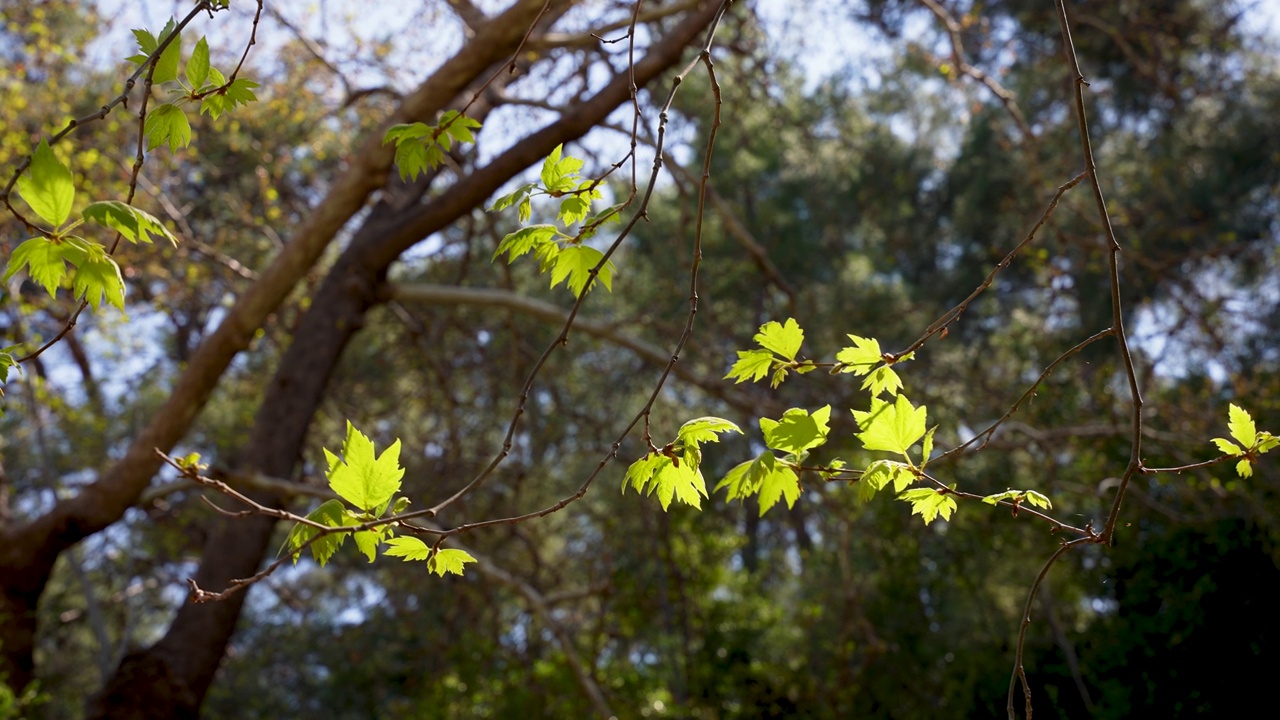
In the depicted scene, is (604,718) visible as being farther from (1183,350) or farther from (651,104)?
(1183,350)

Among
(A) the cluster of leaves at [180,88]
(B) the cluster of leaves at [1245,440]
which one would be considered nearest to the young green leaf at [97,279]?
(A) the cluster of leaves at [180,88]

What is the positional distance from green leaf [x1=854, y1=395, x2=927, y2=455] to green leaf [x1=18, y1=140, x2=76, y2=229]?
3.34 feet

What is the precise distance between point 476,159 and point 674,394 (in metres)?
4.76

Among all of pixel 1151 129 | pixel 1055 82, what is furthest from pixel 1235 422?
pixel 1151 129

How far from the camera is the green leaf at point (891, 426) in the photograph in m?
1.35

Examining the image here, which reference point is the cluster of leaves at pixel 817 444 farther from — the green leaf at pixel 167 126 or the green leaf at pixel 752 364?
the green leaf at pixel 167 126

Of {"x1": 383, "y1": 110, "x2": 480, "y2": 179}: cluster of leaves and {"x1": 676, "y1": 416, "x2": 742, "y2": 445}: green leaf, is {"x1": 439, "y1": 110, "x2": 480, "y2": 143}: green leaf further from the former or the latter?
{"x1": 676, "y1": 416, "x2": 742, "y2": 445}: green leaf

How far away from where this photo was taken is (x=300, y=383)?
4.98 meters

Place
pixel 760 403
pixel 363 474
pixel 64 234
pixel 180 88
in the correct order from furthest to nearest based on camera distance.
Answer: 1. pixel 760 403
2. pixel 180 88
3. pixel 64 234
4. pixel 363 474

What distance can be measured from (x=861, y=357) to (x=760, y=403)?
3.32 metres

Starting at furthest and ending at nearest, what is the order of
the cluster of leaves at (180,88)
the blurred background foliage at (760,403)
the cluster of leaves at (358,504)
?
the blurred background foliage at (760,403), the cluster of leaves at (180,88), the cluster of leaves at (358,504)

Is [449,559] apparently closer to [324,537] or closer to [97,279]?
[324,537]

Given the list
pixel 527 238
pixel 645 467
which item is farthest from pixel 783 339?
pixel 527 238

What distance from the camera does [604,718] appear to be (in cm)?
427
